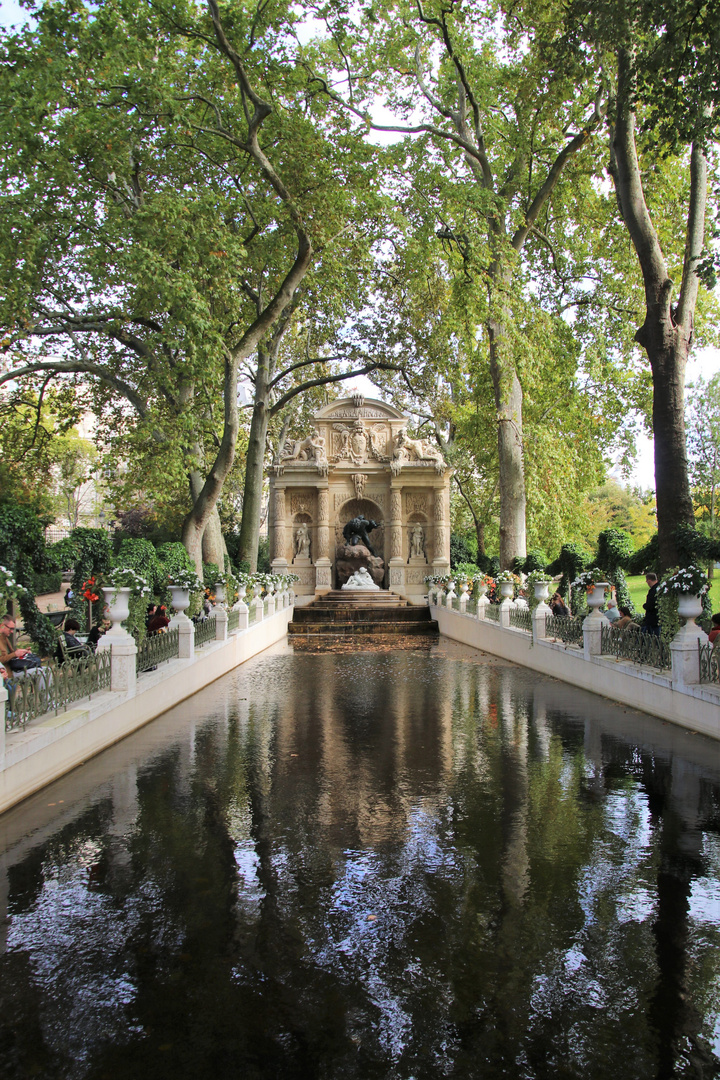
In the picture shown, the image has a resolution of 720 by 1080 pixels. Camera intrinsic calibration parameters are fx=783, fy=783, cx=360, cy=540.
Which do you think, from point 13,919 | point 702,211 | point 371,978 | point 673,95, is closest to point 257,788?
point 13,919

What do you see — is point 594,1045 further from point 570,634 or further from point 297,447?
point 297,447

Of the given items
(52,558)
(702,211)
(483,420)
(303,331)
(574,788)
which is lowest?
(574,788)

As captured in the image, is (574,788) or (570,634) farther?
(570,634)

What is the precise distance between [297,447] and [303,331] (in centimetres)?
456

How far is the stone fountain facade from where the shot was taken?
1219 inches

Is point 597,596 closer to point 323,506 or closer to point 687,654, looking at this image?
point 687,654

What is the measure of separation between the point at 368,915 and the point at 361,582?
24184 millimetres

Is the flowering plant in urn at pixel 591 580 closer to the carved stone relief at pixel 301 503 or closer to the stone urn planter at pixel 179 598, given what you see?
the stone urn planter at pixel 179 598

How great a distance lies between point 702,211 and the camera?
44.0 ft

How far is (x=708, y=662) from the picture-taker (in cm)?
877

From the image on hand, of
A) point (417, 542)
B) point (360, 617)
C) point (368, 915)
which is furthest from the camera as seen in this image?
point (417, 542)

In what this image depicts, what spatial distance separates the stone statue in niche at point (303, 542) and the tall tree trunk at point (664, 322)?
2023cm

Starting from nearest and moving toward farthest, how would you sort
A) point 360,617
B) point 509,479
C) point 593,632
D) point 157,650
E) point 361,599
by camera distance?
point 157,650
point 593,632
point 509,479
point 360,617
point 361,599

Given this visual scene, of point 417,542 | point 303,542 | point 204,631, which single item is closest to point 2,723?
point 204,631
